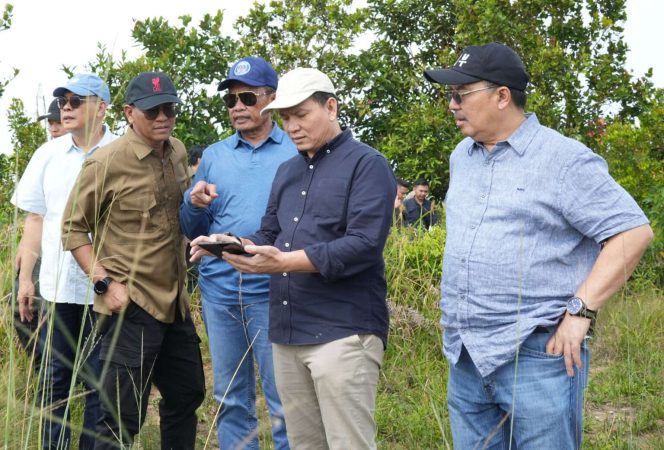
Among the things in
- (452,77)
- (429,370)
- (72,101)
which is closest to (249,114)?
(72,101)

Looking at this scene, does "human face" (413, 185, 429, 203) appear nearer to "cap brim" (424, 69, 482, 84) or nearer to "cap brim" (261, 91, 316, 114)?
"cap brim" (261, 91, 316, 114)

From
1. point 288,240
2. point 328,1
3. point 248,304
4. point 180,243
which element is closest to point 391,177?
point 288,240

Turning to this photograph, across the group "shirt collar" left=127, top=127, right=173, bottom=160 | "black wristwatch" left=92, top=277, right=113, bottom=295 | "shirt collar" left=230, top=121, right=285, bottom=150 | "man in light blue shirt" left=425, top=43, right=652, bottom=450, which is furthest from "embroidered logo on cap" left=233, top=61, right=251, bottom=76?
"man in light blue shirt" left=425, top=43, right=652, bottom=450

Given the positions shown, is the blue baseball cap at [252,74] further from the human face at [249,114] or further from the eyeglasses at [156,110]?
the eyeglasses at [156,110]

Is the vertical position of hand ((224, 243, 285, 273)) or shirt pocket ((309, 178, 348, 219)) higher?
shirt pocket ((309, 178, 348, 219))

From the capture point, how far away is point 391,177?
3605mm

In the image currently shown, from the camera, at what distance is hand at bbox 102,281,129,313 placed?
13.8ft

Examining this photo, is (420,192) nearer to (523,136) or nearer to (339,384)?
(339,384)

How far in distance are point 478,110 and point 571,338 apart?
32.1 inches

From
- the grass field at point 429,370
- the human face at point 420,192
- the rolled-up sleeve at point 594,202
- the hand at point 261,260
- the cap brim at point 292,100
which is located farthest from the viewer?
the human face at point 420,192

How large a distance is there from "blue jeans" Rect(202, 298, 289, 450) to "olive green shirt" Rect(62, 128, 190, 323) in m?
0.26

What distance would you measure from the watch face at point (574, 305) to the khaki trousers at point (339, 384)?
84 cm

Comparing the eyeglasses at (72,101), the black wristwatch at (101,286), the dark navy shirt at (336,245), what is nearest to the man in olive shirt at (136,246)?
the black wristwatch at (101,286)

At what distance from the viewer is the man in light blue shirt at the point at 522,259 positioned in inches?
115
